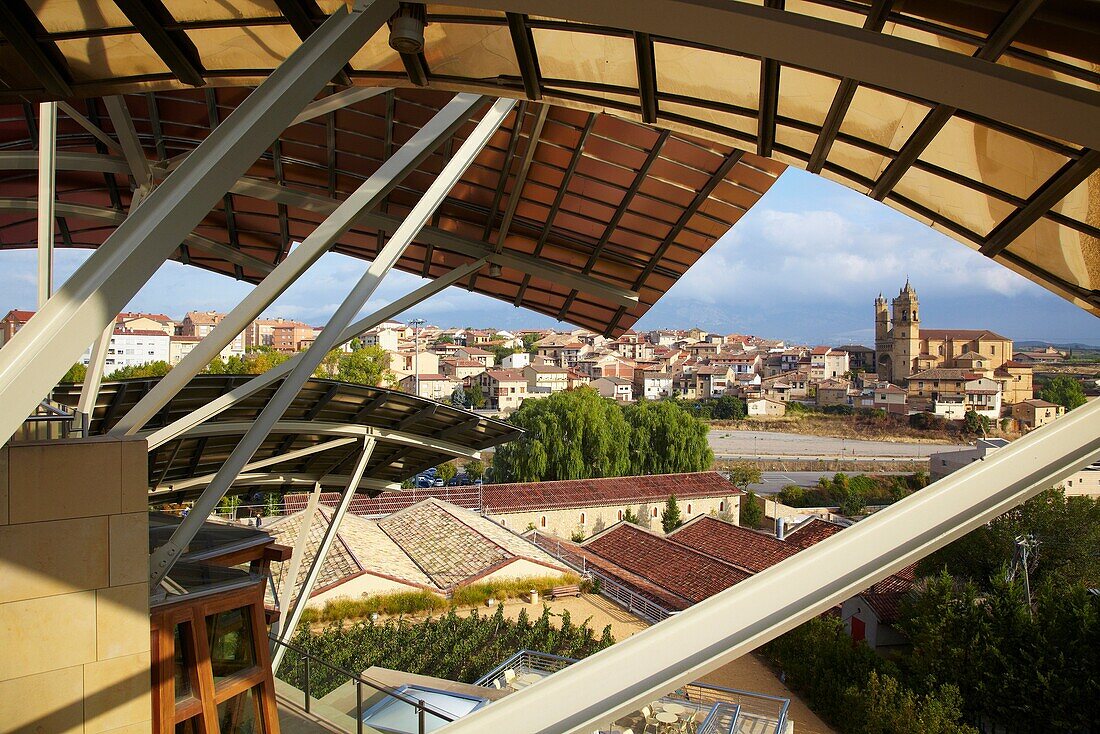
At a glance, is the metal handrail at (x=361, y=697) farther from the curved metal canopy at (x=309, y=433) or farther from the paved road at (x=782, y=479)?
the paved road at (x=782, y=479)

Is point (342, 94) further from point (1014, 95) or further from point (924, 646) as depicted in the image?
point (924, 646)

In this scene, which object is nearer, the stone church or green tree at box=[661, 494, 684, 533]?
green tree at box=[661, 494, 684, 533]

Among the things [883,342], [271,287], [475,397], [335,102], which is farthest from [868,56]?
[883,342]

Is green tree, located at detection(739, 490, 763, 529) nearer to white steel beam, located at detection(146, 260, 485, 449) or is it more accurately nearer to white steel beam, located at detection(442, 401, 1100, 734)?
white steel beam, located at detection(146, 260, 485, 449)

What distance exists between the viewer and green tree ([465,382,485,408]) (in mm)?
114062

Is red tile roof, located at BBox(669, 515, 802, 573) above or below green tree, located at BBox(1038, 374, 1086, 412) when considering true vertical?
below

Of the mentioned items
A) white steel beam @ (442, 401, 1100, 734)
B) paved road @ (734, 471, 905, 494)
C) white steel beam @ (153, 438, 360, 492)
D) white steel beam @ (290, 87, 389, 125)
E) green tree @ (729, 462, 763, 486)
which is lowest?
paved road @ (734, 471, 905, 494)

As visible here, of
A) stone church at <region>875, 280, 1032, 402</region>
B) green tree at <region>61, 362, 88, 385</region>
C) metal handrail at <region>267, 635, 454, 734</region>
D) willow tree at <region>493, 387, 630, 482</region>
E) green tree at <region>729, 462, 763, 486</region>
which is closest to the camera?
metal handrail at <region>267, 635, 454, 734</region>

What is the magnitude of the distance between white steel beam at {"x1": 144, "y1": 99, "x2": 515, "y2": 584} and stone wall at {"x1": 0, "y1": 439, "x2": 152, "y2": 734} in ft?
2.65

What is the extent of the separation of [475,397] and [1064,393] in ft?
270

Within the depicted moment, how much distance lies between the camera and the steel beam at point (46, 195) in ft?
21.1

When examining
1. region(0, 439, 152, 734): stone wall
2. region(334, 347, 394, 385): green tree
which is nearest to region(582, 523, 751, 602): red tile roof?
region(0, 439, 152, 734): stone wall

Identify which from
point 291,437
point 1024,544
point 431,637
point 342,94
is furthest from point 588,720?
point 1024,544

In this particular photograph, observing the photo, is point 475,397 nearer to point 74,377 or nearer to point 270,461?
point 74,377
